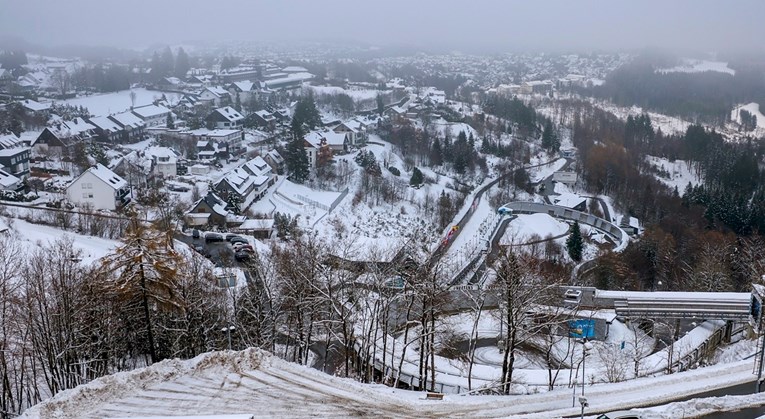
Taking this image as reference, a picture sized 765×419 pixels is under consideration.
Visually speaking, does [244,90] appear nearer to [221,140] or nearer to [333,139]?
[333,139]

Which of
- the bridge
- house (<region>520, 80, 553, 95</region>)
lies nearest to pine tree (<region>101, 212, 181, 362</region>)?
the bridge

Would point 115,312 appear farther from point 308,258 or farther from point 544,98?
A: point 544,98

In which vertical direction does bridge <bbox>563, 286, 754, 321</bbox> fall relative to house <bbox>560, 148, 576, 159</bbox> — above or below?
above

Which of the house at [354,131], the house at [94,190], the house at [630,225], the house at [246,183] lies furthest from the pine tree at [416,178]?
the house at [94,190]

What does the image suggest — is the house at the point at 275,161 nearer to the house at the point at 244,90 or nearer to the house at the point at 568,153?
the house at the point at 244,90

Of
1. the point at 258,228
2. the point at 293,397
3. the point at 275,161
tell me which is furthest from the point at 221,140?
the point at 293,397

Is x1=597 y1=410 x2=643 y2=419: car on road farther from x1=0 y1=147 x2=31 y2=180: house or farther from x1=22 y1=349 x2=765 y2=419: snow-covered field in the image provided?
x1=0 y1=147 x2=31 y2=180: house

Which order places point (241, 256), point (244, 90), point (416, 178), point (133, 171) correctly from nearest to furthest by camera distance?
point (241, 256) → point (133, 171) → point (416, 178) → point (244, 90)
